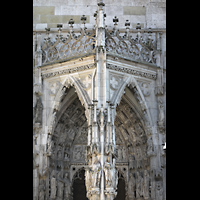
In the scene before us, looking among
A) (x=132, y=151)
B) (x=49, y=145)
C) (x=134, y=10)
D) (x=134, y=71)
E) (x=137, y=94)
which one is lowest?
(x=132, y=151)

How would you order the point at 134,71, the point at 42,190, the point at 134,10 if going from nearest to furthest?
the point at 42,190, the point at 134,71, the point at 134,10

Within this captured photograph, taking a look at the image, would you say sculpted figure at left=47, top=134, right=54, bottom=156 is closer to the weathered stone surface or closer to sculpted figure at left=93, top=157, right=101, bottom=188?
sculpted figure at left=93, top=157, right=101, bottom=188

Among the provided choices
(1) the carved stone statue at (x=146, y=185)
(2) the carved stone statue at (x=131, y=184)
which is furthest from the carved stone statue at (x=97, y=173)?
(2) the carved stone statue at (x=131, y=184)

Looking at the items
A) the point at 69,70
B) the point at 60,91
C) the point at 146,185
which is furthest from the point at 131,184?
the point at 69,70

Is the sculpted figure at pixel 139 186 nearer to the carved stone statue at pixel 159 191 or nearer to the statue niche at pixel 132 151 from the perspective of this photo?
the statue niche at pixel 132 151

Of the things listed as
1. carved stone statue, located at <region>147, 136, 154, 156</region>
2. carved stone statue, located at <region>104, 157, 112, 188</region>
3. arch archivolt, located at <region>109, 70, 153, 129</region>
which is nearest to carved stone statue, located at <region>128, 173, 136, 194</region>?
carved stone statue, located at <region>147, 136, 154, 156</region>

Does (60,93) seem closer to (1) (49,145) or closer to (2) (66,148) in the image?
(1) (49,145)

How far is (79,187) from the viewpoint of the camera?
45.5 feet

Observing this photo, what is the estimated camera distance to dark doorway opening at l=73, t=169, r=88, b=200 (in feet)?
45.1

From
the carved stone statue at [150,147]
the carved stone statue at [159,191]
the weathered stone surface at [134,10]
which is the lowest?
the carved stone statue at [159,191]

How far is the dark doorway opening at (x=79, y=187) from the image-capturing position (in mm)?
13742
